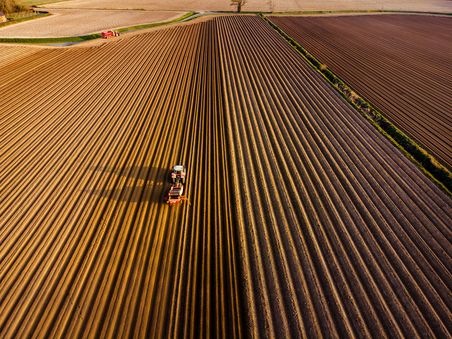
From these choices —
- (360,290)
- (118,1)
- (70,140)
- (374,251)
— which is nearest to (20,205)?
(70,140)

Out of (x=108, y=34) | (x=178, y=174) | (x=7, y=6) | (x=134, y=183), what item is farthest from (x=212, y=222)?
(x=7, y=6)

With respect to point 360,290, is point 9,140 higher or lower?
higher

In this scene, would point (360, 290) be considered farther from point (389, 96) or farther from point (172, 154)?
point (389, 96)

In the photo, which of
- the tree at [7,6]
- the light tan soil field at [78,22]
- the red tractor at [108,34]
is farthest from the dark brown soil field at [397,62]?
the tree at [7,6]

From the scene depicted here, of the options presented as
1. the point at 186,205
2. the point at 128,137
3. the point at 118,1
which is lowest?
the point at 186,205

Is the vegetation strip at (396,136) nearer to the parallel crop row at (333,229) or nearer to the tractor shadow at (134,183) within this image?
the parallel crop row at (333,229)

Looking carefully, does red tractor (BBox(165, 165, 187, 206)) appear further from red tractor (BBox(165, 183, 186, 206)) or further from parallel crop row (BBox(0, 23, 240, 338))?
parallel crop row (BBox(0, 23, 240, 338))

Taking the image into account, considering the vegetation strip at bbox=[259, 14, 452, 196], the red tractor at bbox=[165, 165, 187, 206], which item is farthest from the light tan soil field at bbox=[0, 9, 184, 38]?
the red tractor at bbox=[165, 165, 187, 206]
